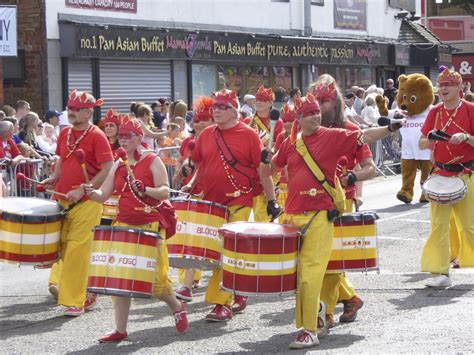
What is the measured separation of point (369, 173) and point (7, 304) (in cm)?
390

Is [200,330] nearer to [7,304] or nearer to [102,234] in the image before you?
[102,234]

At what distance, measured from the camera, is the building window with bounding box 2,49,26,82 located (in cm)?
2256

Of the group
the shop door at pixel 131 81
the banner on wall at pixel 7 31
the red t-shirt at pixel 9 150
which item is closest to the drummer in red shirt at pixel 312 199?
the red t-shirt at pixel 9 150

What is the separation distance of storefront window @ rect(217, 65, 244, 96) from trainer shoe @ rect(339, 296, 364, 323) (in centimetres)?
1968

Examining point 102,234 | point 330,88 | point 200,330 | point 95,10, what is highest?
point 95,10

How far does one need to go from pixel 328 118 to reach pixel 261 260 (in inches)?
60.0

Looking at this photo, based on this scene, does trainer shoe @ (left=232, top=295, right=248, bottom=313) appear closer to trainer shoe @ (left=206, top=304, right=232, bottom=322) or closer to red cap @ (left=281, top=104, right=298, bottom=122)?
trainer shoe @ (left=206, top=304, right=232, bottom=322)

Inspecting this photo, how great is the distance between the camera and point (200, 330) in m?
9.27

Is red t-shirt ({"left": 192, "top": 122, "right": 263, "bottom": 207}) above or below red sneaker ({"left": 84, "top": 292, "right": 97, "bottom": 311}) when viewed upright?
above

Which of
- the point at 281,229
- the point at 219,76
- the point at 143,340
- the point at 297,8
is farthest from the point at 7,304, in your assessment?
the point at 297,8

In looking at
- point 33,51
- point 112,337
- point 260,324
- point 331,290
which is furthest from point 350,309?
point 33,51

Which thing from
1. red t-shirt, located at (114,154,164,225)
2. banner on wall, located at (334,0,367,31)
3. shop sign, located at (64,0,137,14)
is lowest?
red t-shirt, located at (114,154,164,225)

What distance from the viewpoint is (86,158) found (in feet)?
33.1

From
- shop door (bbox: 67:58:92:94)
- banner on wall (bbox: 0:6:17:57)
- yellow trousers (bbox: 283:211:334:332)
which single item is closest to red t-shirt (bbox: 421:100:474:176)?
yellow trousers (bbox: 283:211:334:332)
